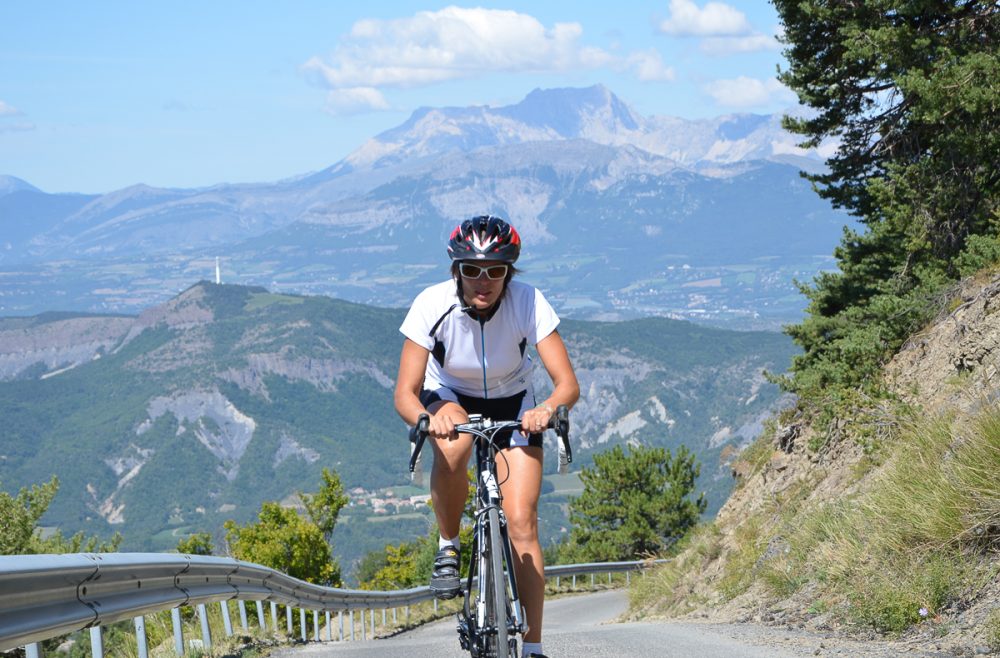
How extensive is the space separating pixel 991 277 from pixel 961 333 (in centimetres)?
89

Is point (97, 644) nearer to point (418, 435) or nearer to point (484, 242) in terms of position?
point (418, 435)

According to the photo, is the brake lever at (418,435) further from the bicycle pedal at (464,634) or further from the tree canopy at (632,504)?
the tree canopy at (632,504)

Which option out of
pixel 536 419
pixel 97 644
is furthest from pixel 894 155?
pixel 97 644

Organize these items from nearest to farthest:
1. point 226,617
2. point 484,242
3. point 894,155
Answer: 1. point 484,242
2. point 226,617
3. point 894,155

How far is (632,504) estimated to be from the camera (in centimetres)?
4597

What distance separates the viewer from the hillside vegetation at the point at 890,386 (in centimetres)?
679

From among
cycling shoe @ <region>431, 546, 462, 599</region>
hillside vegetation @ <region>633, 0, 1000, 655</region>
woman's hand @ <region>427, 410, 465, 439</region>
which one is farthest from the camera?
hillside vegetation @ <region>633, 0, 1000, 655</region>

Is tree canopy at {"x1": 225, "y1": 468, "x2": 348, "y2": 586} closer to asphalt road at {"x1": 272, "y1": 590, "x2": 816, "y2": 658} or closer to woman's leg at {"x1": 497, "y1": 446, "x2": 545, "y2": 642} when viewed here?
asphalt road at {"x1": 272, "y1": 590, "x2": 816, "y2": 658}

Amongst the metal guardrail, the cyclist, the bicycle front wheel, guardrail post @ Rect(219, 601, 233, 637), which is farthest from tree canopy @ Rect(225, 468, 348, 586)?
the bicycle front wheel

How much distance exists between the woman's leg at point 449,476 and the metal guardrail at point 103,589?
1.62 metres

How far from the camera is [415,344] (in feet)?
19.0

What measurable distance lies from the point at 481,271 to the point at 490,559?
142 centimetres

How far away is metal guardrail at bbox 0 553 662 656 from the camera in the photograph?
444cm

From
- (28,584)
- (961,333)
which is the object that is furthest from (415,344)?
(961,333)
